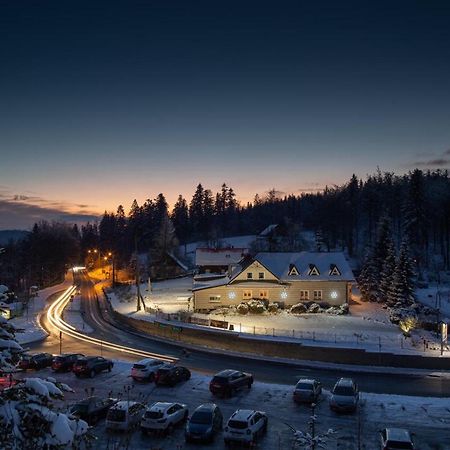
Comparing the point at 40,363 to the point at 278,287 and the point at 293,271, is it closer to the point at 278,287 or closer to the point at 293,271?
the point at 278,287

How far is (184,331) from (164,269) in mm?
56201

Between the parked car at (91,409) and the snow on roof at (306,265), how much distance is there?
39.7 meters

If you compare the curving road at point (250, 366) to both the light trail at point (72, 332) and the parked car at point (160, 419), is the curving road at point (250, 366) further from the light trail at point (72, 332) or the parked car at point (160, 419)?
the parked car at point (160, 419)

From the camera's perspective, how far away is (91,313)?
69.6 m

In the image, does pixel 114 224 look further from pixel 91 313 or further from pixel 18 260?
pixel 91 313

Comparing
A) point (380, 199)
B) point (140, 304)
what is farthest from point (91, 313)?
point (380, 199)

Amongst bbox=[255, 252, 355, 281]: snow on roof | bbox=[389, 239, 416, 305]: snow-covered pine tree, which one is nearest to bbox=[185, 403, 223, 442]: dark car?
bbox=[389, 239, 416, 305]: snow-covered pine tree

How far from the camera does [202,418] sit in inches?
897

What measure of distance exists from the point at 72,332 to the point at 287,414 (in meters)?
33.8

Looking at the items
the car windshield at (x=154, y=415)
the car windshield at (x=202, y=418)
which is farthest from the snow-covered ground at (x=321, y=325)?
the car windshield at (x=154, y=415)

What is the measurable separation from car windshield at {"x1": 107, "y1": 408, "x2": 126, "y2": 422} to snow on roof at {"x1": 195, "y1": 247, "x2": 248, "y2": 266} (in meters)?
63.8

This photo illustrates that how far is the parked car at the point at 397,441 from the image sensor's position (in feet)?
66.9

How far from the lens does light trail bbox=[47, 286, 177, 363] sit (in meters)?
43.0

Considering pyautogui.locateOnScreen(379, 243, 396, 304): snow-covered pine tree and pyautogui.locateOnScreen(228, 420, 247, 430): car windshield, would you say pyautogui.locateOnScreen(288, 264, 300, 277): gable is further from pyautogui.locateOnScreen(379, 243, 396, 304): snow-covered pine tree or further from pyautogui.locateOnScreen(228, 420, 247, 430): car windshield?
pyautogui.locateOnScreen(228, 420, 247, 430): car windshield
